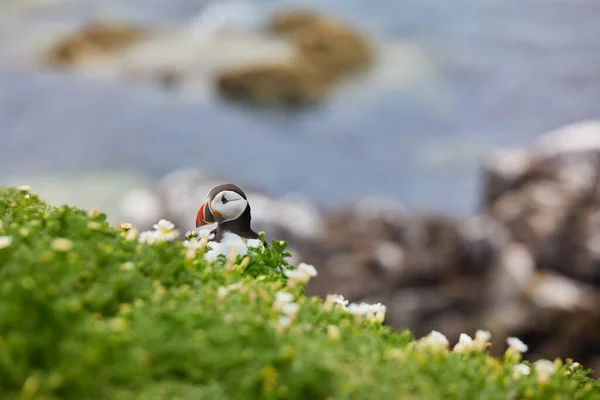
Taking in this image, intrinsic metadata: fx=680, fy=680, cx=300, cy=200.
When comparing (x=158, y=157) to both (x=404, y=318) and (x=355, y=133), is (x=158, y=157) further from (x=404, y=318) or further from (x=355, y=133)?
(x=404, y=318)

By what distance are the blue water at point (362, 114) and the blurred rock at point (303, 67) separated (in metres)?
0.46

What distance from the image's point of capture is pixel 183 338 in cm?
212

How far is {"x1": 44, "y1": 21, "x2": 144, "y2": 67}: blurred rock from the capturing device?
18.7 meters

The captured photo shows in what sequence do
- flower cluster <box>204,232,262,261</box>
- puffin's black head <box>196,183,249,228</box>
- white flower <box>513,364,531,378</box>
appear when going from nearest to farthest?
white flower <box>513,364,531,378</box> → flower cluster <box>204,232,262,261</box> → puffin's black head <box>196,183,249,228</box>

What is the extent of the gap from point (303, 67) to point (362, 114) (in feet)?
7.10

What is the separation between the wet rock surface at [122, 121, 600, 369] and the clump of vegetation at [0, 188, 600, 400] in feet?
27.3

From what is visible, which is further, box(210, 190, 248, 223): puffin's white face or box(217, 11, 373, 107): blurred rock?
box(217, 11, 373, 107): blurred rock

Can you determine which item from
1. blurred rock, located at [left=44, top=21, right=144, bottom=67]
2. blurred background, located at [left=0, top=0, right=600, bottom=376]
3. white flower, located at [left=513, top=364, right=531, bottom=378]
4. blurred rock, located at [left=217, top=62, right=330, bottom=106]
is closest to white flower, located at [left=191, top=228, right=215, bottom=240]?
white flower, located at [left=513, top=364, right=531, bottom=378]

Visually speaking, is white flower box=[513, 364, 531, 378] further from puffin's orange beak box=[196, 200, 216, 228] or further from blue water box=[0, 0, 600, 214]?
blue water box=[0, 0, 600, 214]

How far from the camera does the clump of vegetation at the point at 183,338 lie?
6.40 ft

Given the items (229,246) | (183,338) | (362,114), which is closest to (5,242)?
(183,338)

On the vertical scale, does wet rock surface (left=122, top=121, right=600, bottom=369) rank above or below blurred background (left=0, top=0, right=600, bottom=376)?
below

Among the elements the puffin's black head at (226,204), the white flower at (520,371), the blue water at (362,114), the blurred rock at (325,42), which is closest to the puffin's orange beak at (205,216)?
the puffin's black head at (226,204)

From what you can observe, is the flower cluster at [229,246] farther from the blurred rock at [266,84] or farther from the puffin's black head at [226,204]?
the blurred rock at [266,84]
